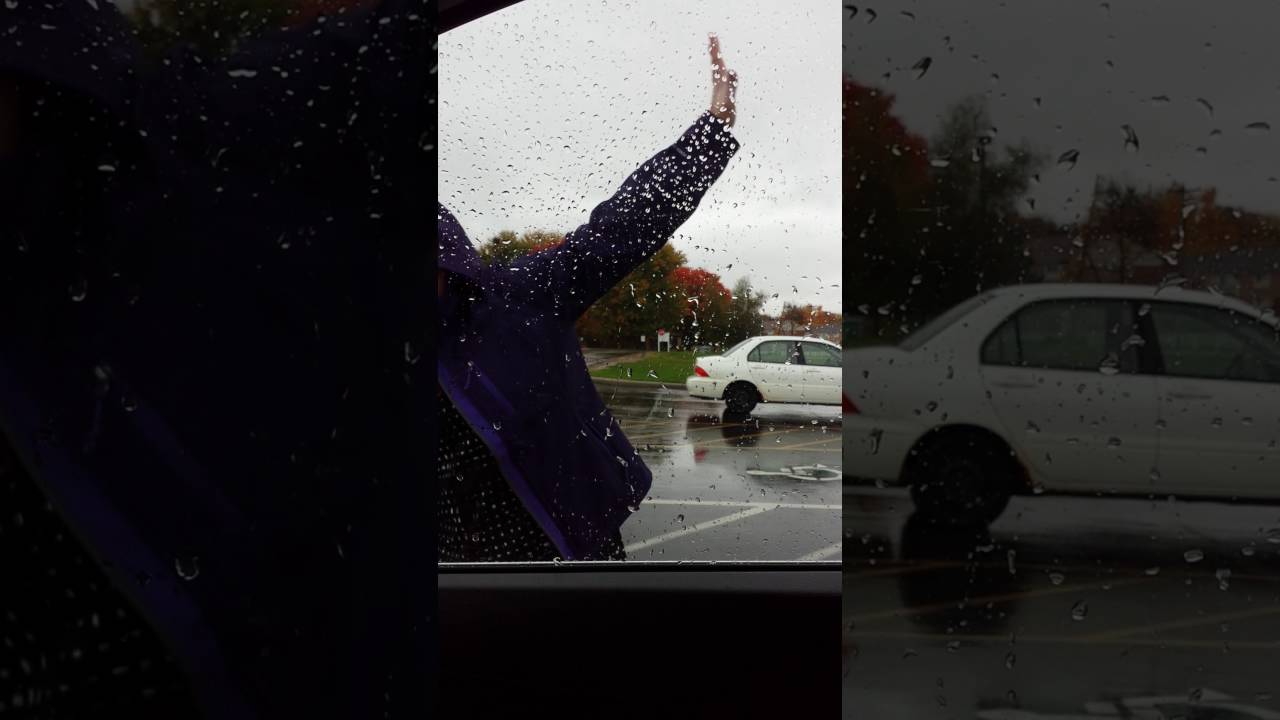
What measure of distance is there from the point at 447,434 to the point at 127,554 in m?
1.38

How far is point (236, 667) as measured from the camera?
823 millimetres

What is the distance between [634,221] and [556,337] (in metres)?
0.33

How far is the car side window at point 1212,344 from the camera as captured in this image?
2.72 feet

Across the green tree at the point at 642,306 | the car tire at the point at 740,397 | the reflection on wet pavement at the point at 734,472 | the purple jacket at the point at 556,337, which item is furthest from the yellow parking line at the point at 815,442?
the purple jacket at the point at 556,337

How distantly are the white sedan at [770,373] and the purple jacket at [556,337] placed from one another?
2.61 ft

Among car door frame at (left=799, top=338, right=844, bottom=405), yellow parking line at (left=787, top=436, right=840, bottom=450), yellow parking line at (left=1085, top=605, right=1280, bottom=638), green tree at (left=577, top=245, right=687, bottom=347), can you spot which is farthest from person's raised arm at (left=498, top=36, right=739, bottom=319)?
yellow parking line at (left=1085, top=605, right=1280, bottom=638)

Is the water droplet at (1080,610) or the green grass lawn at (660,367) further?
Answer: the green grass lawn at (660,367)

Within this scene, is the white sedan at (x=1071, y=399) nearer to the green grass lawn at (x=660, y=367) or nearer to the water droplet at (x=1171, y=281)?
the water droplet at (x=1171, y=281)

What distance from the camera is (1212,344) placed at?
2.76ft

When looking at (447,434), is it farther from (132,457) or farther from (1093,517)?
(1093,517)

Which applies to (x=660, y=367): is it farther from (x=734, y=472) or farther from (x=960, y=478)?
(x=960, y=478)

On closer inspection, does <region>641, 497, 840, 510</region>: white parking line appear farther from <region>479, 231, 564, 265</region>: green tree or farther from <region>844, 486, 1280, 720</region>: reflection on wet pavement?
<region>844, 486, 1280, 720</region>: reflection on wet pavement

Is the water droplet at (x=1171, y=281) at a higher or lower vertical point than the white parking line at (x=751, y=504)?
higher

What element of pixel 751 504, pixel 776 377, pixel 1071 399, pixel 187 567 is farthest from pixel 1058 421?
pixel 751 504
